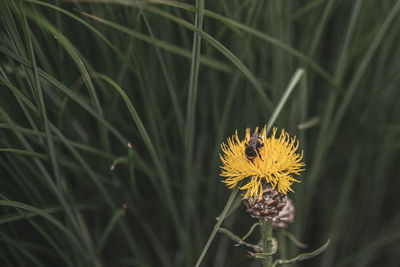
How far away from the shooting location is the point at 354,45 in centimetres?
133

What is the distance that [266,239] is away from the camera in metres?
0.92

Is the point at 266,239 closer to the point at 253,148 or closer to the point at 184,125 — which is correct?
the point at 253,148

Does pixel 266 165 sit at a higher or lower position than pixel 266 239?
higher

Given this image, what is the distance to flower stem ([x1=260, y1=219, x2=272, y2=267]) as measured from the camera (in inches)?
35.2

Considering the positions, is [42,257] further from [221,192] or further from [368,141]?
[368,141]

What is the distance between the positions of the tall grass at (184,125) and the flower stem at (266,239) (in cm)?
36

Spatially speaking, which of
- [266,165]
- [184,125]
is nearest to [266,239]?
[266,165]

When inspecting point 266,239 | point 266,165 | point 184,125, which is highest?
point 184,125

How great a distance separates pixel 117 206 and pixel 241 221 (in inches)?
20.1

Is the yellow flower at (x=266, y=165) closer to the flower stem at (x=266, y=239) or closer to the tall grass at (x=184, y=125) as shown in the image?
the flower stem at (x=266, y=239)

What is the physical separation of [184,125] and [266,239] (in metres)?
0.55

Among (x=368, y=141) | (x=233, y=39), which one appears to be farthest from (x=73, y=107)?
(x=368, y=141)

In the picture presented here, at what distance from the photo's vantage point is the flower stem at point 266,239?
894 millimetres

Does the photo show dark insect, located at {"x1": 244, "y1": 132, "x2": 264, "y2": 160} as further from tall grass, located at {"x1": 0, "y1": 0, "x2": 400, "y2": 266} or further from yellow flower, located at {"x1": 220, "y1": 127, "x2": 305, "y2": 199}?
tall grass, located at {"x1": 0, "y1": 0, "x2": 400, "y2": 266}
